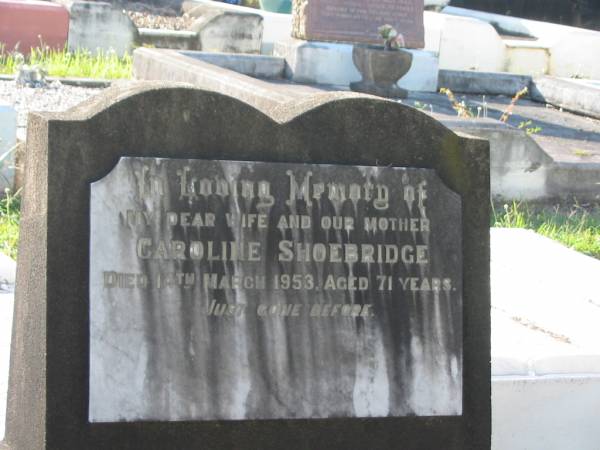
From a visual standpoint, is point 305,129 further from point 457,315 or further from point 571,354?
point 571,354

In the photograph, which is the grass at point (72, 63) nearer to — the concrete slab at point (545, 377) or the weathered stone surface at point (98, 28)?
the weathered stone surface at point (98, 28)

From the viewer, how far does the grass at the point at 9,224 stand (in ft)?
19.2

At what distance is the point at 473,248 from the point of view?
347cm

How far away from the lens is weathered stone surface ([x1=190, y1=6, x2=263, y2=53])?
13984mm

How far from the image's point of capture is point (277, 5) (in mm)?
16359

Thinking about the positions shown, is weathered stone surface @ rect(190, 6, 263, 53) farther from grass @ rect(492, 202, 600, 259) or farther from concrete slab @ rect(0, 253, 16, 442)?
concrete slab @ rect(0, 253, 16, 442)

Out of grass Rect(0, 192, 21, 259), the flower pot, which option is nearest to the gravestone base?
the flower pot

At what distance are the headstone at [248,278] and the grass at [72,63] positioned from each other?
814 cm

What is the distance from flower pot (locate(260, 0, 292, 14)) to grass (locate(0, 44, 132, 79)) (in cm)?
386

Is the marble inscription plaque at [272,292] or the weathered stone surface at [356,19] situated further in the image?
the weathered stone surface at [356,19]

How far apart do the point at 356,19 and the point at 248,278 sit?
857 cm

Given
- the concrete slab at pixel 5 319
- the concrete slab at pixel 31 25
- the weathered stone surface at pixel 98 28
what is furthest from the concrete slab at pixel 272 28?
the concrete slab at pixel 5 319

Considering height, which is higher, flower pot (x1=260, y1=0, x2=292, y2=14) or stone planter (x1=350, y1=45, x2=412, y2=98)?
flower pot (x1=260, y1=0, x2=292, y2=14)

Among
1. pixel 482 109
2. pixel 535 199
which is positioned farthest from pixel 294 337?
pixel 482 109
